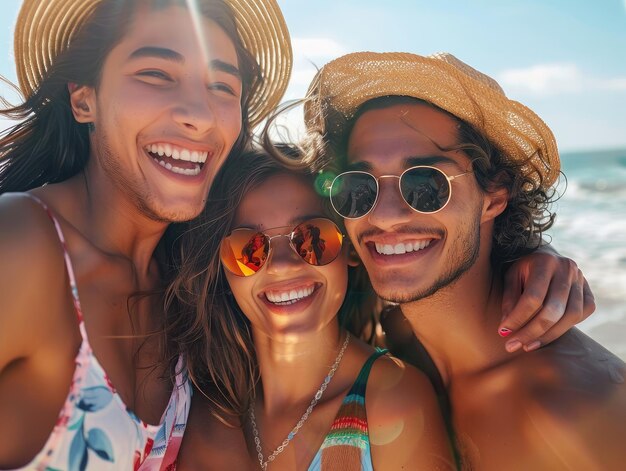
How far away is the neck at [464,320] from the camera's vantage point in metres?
3.12

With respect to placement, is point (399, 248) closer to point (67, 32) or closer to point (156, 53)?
point (156, 53)

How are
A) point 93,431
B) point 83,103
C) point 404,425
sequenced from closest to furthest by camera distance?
point 93,431, point 404,425, point 83,103

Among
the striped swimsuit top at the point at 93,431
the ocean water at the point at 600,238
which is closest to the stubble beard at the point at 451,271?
the ocean water at the point at 600,238

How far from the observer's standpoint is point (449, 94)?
10.1 feet

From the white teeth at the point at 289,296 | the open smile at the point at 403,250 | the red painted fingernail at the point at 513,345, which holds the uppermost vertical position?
the open smile at the point at 403,250

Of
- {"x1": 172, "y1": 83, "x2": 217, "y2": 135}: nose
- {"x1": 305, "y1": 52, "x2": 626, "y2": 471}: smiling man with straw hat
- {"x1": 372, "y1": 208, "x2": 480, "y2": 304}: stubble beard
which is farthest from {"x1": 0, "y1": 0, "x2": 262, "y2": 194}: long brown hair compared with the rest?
{"x1": 372, "y1": 208, "x2": 480, "y2": 304}: stubble beard

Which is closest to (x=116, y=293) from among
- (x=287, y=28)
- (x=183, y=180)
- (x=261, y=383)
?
(x=183, y=180)

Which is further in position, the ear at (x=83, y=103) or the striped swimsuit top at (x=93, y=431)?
the ear at (x=83, y=103)

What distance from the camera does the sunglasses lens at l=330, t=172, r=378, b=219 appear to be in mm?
3072

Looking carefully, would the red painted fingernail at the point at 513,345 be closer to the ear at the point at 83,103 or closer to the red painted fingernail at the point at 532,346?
the red painted fingernail at the point at 532,346

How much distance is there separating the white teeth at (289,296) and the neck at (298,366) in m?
0.21

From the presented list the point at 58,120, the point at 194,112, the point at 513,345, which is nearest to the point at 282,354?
the point at 513,345

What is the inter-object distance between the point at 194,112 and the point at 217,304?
1110 millimetres

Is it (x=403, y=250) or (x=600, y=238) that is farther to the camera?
(x=600, y=238)
